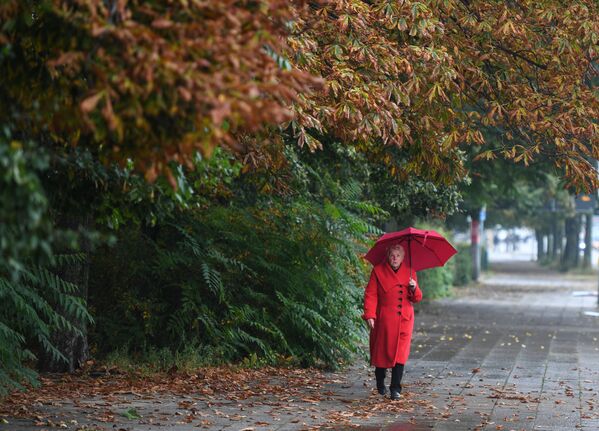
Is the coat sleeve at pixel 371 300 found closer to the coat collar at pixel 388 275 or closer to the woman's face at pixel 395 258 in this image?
the coat collar at pixel 388 275

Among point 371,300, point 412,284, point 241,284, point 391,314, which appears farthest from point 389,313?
point 241,284

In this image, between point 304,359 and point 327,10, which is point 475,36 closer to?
point 327,10

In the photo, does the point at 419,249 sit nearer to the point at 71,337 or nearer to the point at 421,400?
the point at 421,400

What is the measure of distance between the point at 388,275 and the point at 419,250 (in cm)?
54

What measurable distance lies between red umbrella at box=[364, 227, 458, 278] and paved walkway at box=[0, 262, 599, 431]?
4.49 feet

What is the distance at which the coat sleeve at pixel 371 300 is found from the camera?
11383 millimetres

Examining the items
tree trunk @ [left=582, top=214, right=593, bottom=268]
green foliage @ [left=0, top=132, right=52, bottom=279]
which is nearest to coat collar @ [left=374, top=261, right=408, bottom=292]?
green foliage @ [left=0, top=132, right=52, bottom=279]

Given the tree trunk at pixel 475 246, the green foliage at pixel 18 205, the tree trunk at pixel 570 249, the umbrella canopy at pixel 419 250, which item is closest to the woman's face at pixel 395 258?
the umbrella canopy at pixel 419 250

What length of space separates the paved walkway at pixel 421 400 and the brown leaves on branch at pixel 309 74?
2.38m

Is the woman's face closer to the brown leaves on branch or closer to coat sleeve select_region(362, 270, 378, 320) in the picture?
coat sleeve select_region(362, 270, 378, 320)

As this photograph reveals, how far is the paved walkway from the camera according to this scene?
949 cm

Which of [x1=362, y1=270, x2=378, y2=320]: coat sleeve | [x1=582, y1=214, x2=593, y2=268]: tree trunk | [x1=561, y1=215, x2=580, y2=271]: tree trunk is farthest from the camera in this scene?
[x1=561, y1=215, x2=580, y2=271]: tree trunk

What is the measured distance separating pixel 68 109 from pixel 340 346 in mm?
8524

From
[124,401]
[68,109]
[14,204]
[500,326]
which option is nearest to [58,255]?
[124,401]
